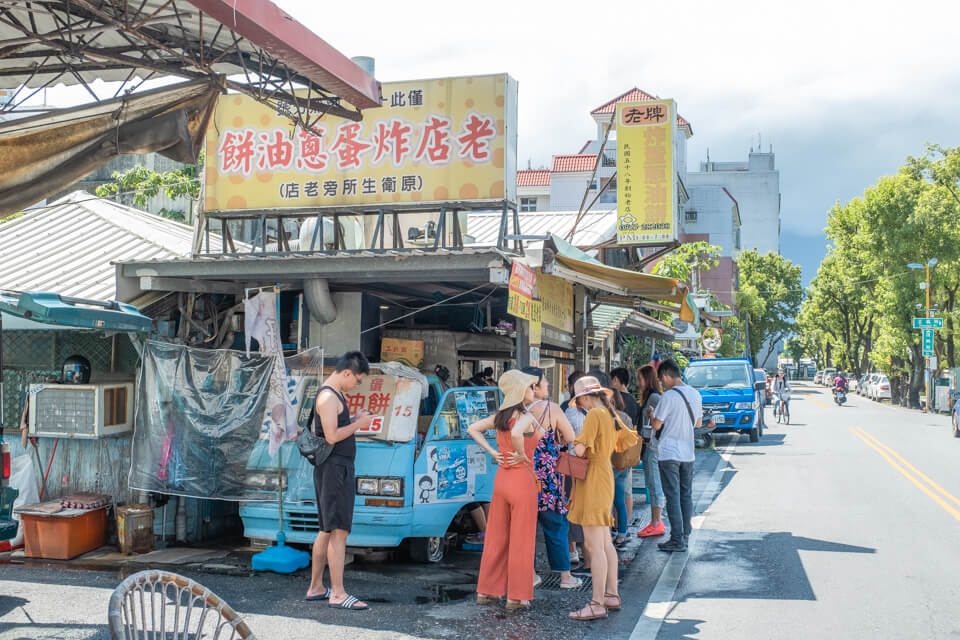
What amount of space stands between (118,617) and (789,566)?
6.70 m

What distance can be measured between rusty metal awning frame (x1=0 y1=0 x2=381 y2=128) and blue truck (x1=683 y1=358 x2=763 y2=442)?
613 inches

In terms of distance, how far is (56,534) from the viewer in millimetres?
8484

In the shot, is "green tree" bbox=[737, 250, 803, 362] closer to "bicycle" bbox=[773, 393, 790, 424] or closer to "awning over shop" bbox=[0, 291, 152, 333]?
"bicycle" bbox=[773, 393, 790, 424]

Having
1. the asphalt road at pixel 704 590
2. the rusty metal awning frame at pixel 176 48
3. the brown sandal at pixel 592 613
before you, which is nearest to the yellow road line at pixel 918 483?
the asphalt road at pixel 704 590

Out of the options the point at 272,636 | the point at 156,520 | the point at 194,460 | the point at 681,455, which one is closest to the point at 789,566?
the point at 681,455

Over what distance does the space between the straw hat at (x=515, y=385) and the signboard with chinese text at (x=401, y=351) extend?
16.7 ft

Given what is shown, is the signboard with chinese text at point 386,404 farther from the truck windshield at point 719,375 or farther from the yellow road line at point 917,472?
the truck windshield at point 719,375

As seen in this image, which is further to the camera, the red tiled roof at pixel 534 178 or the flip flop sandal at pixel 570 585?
the red tiled roof at pixel 534 178

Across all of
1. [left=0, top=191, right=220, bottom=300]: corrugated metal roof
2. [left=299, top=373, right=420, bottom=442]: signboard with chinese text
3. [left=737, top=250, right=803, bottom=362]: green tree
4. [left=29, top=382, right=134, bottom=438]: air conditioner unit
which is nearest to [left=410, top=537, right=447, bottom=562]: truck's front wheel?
[left=299, top=373, right=420, bottom=442]: signboard with chinese text

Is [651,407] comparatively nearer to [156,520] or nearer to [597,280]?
[597,280]

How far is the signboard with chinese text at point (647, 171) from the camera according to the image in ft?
47.0

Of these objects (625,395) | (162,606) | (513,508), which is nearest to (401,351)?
(625,395)

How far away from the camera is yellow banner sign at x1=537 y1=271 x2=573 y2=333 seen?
10383mm

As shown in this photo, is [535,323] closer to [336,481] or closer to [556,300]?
[556,300]
